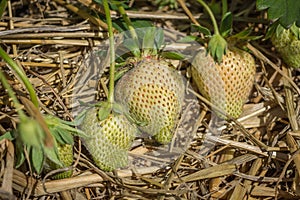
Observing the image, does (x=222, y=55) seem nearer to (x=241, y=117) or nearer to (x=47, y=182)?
(x=241, y=117)

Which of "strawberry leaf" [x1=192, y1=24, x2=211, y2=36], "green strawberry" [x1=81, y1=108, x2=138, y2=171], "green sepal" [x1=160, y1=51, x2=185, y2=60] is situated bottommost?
"green strawberry" [x1=81, y1=108, x2=138, y2=171]

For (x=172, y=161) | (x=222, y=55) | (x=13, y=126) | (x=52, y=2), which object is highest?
(x=52, y=2)

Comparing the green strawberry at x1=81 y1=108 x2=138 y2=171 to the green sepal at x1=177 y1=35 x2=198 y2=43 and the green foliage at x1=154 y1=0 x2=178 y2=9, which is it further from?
the green foliage at x1=154 y1=0 x2=178 y2=9

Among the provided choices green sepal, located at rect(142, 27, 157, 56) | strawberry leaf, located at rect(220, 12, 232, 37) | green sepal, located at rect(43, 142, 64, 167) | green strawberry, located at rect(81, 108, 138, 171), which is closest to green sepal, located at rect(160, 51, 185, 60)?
green sepal, located at rect(142, 27, 157, 56)

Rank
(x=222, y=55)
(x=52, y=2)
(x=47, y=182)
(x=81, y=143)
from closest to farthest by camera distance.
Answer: (x=47, y=182) → (x=81, y=143) → (x=222, y=55) → (x=52, y=2)

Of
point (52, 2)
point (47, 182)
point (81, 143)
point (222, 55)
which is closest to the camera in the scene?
point (47, 182)

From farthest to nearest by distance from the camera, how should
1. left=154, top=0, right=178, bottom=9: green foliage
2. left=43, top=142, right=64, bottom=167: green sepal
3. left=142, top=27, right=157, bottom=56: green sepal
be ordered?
1. left=154, top=0, right=178, bottom=9: green foliage
2. left=142, top=27, right=157, bottom=56: green sepal
3. left=43, top=142, right=64, bottom=167: green sepal

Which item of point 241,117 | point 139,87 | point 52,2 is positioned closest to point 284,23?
point 241,117

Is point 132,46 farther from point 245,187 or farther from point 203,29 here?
point 245,187
